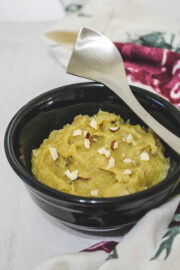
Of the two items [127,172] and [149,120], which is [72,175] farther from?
[149,120]

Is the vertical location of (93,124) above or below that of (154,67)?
above

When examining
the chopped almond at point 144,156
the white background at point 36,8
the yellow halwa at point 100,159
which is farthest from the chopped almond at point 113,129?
the white background at point 36,8

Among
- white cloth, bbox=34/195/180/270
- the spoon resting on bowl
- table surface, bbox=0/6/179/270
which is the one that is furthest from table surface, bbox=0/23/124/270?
the spoon resting on bowl

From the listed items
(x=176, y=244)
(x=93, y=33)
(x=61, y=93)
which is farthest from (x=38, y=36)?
(x=176, y=244)

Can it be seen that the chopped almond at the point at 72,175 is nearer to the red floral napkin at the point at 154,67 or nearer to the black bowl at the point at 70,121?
the black bowl at the point at 70,121

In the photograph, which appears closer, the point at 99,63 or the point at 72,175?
the point at 72,175

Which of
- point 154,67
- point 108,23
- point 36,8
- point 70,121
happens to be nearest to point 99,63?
point 70,121

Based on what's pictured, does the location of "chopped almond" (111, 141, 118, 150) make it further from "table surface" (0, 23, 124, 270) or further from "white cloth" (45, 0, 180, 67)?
"white cloth" (45, 0, 180, 67)
